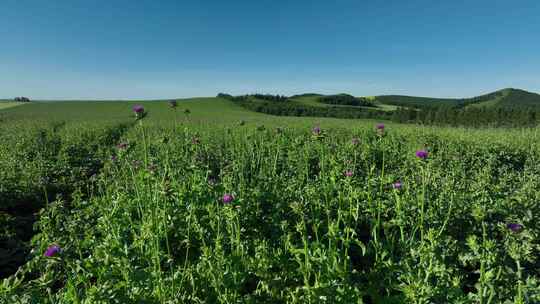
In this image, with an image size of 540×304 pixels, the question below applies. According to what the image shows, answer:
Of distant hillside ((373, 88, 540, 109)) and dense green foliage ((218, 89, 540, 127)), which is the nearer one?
dense green foliage ((218, 89, 540, 127))

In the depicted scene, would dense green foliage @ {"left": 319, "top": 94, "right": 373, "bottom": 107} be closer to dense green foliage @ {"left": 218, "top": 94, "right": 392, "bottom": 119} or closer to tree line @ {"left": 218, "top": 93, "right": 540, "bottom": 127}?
tree line @ {"left": 218, "top": 93, "right": 540, "bottom": 127}

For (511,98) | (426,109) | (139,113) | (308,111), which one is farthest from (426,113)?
(139,113)

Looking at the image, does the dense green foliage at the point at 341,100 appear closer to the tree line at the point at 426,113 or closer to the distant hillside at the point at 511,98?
the tree line at the point at 426,113

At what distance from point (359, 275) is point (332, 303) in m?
0.59

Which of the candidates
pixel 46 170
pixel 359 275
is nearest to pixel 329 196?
pixel 359 275

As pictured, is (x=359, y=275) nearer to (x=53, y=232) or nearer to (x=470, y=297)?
(x=470, y=297)

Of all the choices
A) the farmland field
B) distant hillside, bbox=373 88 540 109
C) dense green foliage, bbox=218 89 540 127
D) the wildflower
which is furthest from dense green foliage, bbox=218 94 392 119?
the wildflower

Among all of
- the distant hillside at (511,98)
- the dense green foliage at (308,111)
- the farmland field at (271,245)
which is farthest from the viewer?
the distant hillside at (511,98)

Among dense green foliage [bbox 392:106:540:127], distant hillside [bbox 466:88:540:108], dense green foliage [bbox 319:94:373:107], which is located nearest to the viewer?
dense green foliage [bbox 392:106:540:127]

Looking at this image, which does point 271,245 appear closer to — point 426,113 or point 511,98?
point 426,113

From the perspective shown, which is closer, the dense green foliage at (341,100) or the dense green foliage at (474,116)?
the dense green foliage at (474,116)

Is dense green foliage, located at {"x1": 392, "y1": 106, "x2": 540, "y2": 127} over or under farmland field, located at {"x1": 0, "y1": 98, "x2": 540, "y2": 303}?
over

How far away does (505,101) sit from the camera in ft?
234

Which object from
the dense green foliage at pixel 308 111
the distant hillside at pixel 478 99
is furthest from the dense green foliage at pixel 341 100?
the dense green foliage at pixel 308 111
